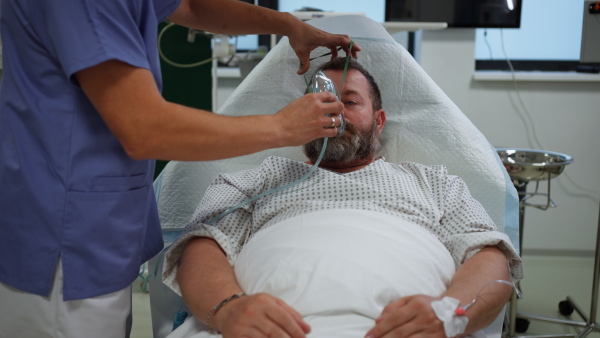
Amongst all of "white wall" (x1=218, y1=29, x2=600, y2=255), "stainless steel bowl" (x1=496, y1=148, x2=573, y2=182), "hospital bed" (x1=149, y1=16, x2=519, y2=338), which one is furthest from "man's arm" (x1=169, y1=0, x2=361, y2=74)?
"white wall" (x1=218, y1=29, x2=600, y2=255)

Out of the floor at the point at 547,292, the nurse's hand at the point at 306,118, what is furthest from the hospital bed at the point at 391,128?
the floor at the point at 547,292

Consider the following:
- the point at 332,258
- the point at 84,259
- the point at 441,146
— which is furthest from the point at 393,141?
the point at 84,259

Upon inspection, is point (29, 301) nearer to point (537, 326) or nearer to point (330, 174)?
point (330, 174)

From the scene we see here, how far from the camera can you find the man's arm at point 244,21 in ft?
4.72

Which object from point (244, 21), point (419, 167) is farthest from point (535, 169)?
point (244, 21)

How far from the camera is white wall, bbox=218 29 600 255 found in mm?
3350

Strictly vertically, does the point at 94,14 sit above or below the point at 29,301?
above

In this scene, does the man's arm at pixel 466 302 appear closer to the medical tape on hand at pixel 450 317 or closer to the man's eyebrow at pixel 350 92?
the medical tape on hand at pixel 450 317

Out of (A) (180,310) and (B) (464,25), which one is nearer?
(A) (180,310)

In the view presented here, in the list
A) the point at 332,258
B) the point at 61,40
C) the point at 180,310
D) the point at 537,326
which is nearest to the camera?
the point at 61,40

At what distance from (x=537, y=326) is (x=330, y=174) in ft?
5.16

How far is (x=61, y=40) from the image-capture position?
913 mm

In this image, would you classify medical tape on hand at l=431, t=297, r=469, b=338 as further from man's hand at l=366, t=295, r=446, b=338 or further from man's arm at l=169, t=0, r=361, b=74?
man's arm at l=169, t=0, r=361, b=74

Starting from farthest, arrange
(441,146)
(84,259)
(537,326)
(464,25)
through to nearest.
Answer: (464,25)
(537,326)
(441,146)
(84,259)
